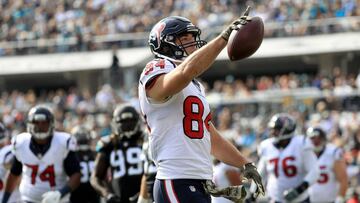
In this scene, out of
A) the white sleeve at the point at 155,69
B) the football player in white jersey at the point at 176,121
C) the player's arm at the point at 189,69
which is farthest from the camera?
the football player in white jersey at the point at 176,121

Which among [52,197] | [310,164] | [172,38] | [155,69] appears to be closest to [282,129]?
[310,164]

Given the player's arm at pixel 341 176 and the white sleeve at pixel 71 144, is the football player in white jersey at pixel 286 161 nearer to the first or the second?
the player's arm at pixel 341 176

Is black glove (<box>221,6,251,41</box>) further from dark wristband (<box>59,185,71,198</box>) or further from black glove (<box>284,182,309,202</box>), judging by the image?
black glove (<box>284,182,309,202</box>)

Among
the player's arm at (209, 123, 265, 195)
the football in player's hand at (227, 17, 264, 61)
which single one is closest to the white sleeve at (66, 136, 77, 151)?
the player's arm at (209, 123, 265, 195)

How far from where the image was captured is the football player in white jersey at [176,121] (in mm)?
5770

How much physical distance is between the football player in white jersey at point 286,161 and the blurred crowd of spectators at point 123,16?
12.3 meters

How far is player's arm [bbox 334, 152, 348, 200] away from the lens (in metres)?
11.2

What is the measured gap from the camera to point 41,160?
9.20 metres

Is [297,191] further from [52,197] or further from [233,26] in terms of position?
[233,26]

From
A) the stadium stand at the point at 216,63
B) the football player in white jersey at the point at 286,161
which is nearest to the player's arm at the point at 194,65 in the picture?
the football player in white jersey at the point at 286,161

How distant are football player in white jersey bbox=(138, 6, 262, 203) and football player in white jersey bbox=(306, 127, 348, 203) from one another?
5.68 meters

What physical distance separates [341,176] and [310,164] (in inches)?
47.6

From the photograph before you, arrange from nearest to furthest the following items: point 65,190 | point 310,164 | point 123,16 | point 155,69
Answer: point 155,69, point 65,190, point 310,164, point 123,16

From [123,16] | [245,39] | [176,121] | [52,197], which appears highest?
[123,16]
